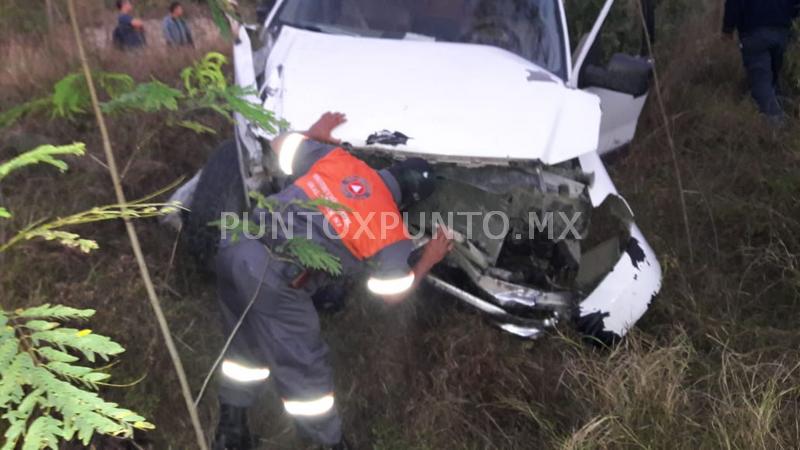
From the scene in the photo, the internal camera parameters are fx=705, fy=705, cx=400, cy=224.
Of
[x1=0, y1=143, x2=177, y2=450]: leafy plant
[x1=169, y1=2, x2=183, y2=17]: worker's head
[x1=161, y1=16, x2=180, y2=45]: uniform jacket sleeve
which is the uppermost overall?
[x1=0, y1=143, x2=177, y2=450]: leafy plant

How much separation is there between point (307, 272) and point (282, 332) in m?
0.27

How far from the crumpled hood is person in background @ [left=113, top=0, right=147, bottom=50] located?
3.35 metres

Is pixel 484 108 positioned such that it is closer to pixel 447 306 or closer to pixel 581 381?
pixel 447 306

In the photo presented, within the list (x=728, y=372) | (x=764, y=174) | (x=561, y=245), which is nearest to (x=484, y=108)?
(x=561, y=245)

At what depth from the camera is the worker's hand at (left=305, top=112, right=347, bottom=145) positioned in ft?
9.81

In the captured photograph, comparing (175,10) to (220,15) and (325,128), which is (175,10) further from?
(220,15)

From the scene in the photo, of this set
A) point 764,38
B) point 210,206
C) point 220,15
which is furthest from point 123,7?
point 220,15

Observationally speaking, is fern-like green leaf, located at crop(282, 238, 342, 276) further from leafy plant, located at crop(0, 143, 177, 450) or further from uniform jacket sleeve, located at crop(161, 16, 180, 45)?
uniform jacket sleeve, located at crop(161, 16, 180, 45)

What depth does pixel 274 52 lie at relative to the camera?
3738 millimetres

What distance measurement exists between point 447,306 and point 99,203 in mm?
2032

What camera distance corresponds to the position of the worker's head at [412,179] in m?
2.85

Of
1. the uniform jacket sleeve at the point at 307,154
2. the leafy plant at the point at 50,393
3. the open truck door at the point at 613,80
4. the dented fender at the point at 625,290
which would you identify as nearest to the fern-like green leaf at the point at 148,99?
the leafy plant at the point at 50,393

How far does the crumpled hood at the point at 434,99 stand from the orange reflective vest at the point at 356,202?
372mm

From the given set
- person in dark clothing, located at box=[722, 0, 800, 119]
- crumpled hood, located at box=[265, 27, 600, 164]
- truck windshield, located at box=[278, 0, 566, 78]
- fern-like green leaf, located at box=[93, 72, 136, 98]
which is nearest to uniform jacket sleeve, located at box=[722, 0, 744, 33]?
person in dark clothing, located at box=[722, 0, 800, 119]
